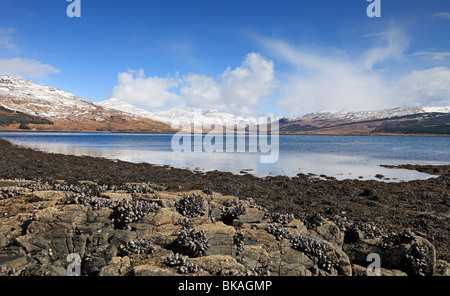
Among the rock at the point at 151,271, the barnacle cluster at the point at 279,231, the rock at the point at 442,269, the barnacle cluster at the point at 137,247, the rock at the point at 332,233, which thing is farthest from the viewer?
the rock at the point at 332,233

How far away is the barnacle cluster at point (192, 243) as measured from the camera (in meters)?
8.24

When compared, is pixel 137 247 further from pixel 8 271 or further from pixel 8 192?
pixel 8 192

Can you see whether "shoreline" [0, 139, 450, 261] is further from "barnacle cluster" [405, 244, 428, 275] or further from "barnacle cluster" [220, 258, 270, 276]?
"barnacle cluster" [220, 258, 270, 276]

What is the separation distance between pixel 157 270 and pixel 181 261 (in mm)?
759

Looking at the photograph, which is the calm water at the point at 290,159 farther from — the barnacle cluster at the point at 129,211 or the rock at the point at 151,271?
the rock at the point at 151,271

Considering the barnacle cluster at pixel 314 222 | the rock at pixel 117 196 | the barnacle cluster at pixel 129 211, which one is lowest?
the barnacle cluster at pixel 314 222

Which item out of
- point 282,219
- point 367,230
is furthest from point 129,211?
point 367,230

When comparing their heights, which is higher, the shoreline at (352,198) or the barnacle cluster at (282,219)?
the barnacle cluster at (282,219)

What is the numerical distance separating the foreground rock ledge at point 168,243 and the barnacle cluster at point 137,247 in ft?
0.10

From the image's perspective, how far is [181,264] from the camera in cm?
739

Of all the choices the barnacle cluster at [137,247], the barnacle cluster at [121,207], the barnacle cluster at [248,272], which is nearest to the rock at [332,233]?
the barnacle cluster at [248,272]

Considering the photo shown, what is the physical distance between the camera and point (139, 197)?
11.7m

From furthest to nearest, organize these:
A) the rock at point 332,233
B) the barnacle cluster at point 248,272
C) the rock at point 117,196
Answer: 1. the rock at point 117,196
2. the rock at point 332,233
3. the barnacle cluster at point 248,272
